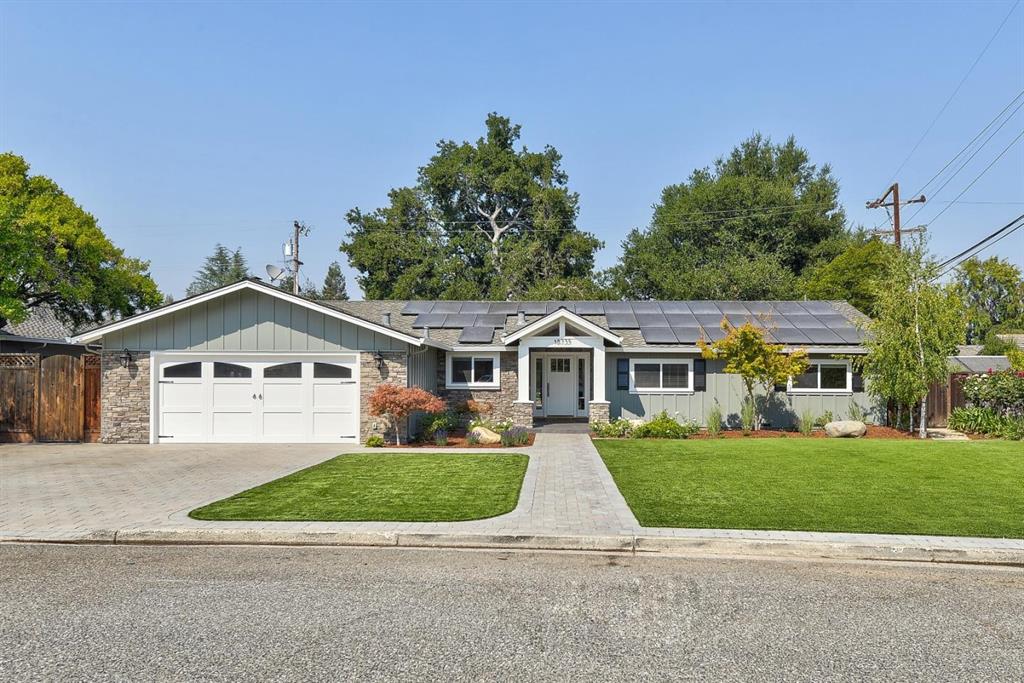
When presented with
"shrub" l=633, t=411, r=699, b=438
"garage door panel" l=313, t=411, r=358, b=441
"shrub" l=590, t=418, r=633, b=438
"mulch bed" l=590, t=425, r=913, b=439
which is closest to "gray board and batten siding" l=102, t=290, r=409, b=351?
"garage door panel" l=313, t=411, r=358, b=441

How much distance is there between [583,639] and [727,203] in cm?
4610

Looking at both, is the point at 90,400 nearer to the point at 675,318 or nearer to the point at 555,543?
the point at 555,543

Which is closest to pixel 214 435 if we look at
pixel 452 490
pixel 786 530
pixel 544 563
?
pixel 452 490

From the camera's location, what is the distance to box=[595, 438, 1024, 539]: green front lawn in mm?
7980

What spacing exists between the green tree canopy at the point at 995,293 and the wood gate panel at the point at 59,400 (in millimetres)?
48682

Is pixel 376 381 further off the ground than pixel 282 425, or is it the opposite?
pixel 376 381

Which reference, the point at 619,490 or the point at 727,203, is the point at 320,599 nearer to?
the point at 619,490

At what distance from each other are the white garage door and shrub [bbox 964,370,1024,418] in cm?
1694

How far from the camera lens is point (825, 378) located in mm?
20469

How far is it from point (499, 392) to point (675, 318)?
6.64 metres

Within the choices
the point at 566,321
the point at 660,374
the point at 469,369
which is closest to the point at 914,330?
the point at 660,374

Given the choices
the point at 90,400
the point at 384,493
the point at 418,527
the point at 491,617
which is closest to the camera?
the point at 491,617

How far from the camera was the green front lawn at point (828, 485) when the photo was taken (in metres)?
7.98

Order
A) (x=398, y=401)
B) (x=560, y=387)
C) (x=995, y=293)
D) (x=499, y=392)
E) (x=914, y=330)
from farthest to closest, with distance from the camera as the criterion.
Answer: (x=995, y=293), (x=560, y=387), (x=499, y=392), (x=914, y=330), (x=398, y=401)
